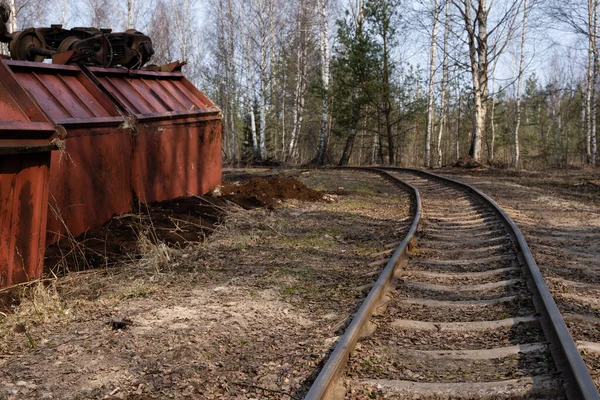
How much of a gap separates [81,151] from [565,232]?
6589mm

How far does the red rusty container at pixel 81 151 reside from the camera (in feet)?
20.0

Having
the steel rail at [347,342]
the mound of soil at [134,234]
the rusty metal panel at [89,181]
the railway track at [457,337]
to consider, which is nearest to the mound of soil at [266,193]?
the mound of soil at [134,234]

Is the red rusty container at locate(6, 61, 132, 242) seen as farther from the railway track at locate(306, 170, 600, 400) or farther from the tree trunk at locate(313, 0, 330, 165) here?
the tree trunk at locate(313, 0, 330, 165)

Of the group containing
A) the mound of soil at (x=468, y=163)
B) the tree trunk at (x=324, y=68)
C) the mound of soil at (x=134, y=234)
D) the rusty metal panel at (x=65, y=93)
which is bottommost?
the mound of soil at (x=134, y=234)

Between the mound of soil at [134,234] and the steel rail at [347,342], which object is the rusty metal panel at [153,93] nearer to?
the mound of soil at [134,234]

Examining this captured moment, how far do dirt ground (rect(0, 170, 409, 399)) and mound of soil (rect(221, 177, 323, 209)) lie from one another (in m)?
1.37

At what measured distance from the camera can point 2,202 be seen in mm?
4371

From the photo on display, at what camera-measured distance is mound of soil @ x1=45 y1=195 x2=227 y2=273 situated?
5852mm

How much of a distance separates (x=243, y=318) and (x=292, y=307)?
0.52m

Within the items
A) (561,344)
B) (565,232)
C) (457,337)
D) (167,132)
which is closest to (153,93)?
(167,132)

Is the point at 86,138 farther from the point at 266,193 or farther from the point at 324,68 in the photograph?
the point at 324,68

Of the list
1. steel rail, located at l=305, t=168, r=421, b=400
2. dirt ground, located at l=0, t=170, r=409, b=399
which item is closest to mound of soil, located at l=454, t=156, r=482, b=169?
dirt ground, located at l=0, t=170, r=409, b=399

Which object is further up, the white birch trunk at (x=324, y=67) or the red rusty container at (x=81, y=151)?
the white birch trunk at (x=324, y=67)

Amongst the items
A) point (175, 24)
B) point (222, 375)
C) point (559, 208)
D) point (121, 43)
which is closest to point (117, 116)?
point (121, 43)
